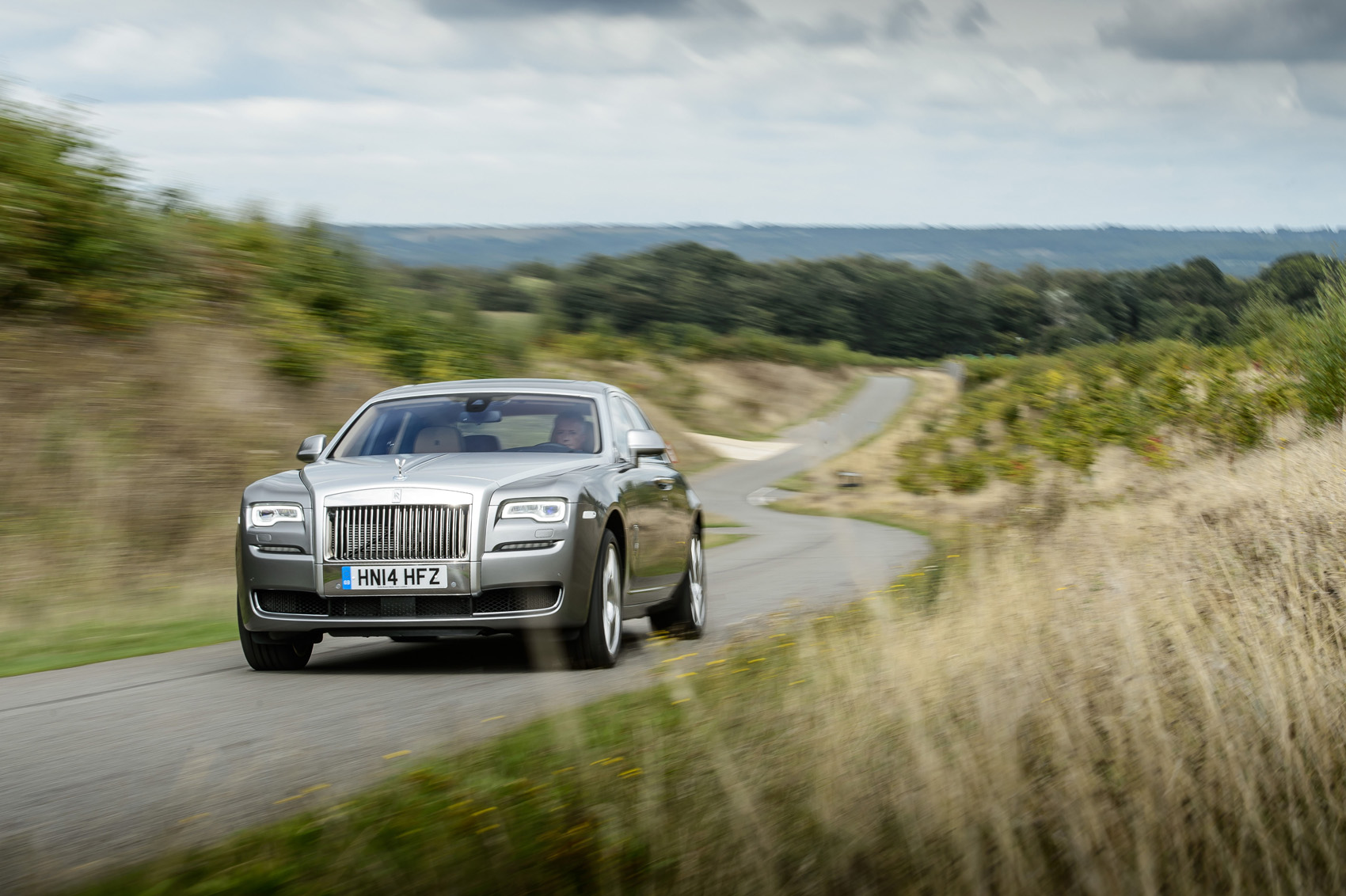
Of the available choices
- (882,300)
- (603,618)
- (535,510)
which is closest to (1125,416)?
(603,618)

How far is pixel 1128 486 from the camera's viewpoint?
19.3 m

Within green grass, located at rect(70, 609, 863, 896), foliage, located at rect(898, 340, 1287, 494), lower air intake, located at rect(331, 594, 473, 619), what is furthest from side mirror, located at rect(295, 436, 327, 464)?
foliage, located at rect(898, 340, 1287, 494)

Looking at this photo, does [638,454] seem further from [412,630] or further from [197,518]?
[197,518]

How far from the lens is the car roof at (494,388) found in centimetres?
940

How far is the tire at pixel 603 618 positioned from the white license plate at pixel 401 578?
0.87 m

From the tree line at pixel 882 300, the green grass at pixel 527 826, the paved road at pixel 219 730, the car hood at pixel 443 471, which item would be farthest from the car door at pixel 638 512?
the tree line at pixel 882 300

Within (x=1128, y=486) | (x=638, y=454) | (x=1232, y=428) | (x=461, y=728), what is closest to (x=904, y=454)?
(x=1232, y=428)

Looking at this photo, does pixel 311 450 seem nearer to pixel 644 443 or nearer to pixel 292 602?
pixel 292 602

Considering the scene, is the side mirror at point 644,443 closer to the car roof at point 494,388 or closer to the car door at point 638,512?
the car door at point 638,512

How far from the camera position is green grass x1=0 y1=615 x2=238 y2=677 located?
9367 millimetres

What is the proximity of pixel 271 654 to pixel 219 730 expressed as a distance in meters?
1.88

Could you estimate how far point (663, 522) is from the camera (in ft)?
31.6

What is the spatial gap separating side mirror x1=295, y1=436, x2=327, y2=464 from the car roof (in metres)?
0.58

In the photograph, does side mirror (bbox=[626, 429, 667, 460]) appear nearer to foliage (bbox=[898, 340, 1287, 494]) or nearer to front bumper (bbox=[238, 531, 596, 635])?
front bumper (bbox=[238, 531, 596, 635])
